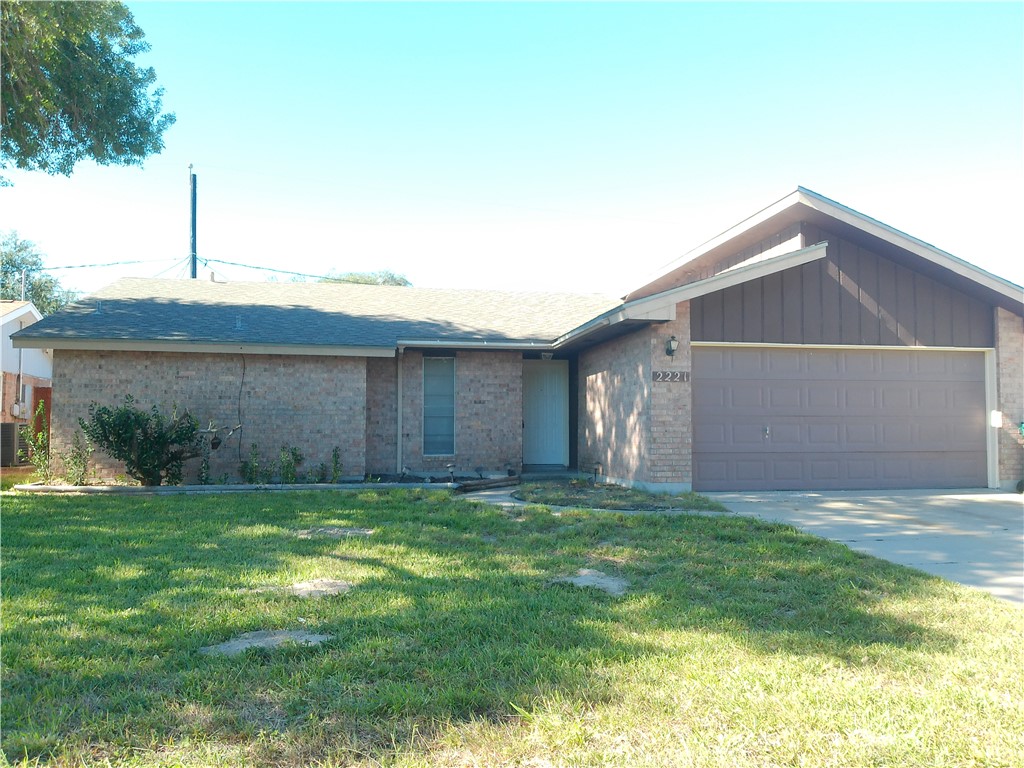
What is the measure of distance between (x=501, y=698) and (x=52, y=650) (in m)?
2.61

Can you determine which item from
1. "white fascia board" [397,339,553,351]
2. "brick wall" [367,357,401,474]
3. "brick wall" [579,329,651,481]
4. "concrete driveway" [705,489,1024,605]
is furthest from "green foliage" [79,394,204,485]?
"concrete driveway" [705,489,1024,605]

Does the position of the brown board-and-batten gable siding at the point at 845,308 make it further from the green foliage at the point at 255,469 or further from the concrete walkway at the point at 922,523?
the green foliage at the point at 255,469

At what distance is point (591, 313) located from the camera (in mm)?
16328

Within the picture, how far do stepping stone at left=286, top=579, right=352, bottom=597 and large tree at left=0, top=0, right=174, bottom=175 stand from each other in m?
10.2

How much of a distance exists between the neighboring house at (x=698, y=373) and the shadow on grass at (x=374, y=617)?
11.7 feet

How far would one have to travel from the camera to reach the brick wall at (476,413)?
1391 centimetres

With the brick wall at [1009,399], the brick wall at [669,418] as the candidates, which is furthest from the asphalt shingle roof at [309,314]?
A: the brick wall at [1009,399]

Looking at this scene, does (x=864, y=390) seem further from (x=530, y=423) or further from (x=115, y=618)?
(x=115, y=618)

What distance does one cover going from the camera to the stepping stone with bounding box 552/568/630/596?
17.9 ft

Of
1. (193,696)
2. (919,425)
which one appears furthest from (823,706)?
(919,425)

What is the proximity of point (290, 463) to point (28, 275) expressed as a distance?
3954cm

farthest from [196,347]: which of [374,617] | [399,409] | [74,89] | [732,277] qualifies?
[374,617]

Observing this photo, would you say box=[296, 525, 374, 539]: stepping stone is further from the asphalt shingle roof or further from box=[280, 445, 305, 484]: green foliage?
the asphalt shingle roof

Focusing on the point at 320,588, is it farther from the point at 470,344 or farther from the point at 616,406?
the point at 470,344
